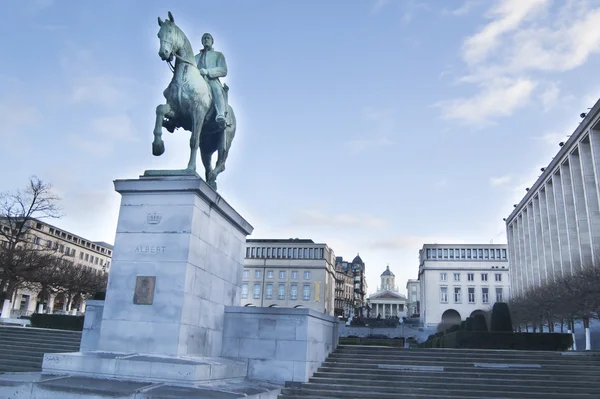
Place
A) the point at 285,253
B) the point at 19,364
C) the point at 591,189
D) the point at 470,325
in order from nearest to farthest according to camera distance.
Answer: the point at 19,364 < the point at 470,325 < the point at 591,189 < the point at 285,253

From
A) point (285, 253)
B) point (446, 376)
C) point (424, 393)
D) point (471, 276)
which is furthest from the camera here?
point (285, 253)

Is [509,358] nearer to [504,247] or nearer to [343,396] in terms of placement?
[343,396]

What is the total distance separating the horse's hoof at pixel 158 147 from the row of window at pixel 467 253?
108 m

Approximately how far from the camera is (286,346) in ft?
47.7

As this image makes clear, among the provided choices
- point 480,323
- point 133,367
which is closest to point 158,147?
point 133,367

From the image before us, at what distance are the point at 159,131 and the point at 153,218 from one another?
2462 mm

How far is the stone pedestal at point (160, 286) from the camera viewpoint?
11.4 metres

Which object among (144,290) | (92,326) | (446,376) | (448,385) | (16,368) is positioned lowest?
(16,368)

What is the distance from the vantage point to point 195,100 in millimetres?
14188

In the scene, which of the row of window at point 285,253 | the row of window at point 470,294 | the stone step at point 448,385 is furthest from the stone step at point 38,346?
the row of window at point 470,294

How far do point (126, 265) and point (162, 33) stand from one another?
6156mm

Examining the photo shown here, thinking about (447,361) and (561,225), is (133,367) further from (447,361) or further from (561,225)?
(561,225)

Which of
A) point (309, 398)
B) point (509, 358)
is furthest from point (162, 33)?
point (509, 358)

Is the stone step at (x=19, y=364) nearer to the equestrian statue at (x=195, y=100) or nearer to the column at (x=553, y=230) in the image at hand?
the equestrian statue at (x=195, y=100)
